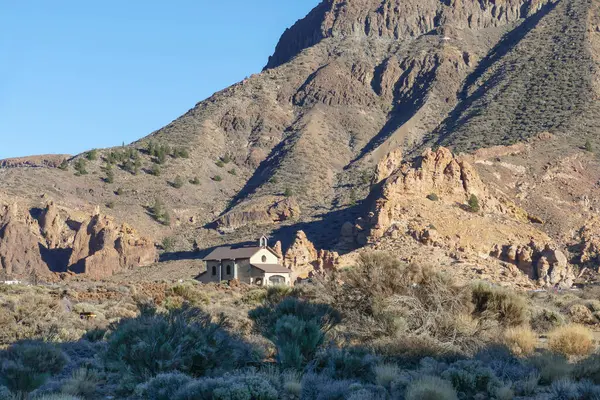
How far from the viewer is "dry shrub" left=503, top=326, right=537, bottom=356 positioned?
18.3 m

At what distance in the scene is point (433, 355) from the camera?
55.0 ft

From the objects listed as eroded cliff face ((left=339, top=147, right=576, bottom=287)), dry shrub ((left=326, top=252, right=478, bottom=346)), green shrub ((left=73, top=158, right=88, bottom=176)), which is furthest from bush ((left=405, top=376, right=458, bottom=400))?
green shrub ((left=73, top=158, right=88, bottom=176))

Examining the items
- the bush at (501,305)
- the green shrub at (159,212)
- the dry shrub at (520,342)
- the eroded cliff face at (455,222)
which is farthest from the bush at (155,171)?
the dry shrub at (520,342)

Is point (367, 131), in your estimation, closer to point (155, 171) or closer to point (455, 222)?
point (155, 171)

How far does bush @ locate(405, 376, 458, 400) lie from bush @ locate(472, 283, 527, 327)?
10412 millimetres

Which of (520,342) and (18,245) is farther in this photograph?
(18,245)

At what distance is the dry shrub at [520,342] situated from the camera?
18.3 metres

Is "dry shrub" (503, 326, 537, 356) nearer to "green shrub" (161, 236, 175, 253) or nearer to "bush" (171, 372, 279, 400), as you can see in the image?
"bush" (171, 372, 279, 400)

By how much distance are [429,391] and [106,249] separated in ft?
189

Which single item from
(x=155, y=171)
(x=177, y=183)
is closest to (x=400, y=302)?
(x=177, y=183)

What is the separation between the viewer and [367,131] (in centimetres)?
10706

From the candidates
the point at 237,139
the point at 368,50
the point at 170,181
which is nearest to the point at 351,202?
the point at 170,181

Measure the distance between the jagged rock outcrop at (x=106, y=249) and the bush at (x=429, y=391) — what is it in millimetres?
54995

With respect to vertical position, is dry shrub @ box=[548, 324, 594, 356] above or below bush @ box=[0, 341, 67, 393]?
below
